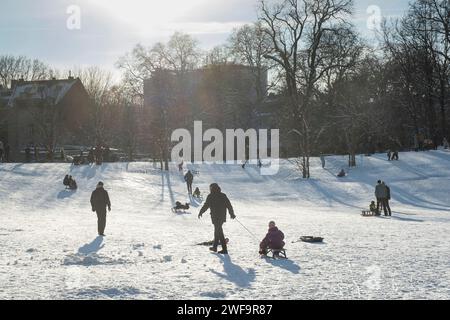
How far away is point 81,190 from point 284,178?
15766mm

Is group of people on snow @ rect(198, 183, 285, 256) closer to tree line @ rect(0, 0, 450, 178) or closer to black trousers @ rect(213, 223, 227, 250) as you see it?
black trousers @ rect(213, 223, 227, 250)

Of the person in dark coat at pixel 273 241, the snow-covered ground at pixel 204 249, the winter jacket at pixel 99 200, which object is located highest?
the winter jacket at pixel 99 200

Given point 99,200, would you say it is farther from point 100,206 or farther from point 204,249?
point 204,249

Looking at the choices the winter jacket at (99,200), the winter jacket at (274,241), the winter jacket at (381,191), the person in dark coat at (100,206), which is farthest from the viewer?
the winter jacket at (381,191)

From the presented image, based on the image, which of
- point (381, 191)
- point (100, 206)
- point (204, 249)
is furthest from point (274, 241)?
point (381, 191)

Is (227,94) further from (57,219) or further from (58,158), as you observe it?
(57,219)

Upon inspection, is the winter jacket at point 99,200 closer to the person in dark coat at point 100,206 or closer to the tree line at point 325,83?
the person in dark coat at point 100,206

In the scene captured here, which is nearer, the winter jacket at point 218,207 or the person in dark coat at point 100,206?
the winter jacket at point 218,207

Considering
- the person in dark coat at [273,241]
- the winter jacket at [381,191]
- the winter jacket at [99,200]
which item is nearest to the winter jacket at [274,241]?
the person in dark coat at [273,241]

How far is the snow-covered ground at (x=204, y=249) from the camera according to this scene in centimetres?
926

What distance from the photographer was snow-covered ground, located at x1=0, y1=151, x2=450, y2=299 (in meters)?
9.26

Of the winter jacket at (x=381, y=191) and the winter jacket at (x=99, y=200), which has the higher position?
the winter jacket at (x=99, y=200)

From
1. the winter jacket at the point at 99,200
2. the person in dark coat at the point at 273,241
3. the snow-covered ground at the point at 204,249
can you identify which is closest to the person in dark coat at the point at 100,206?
the winter jacket at the point at 99,200

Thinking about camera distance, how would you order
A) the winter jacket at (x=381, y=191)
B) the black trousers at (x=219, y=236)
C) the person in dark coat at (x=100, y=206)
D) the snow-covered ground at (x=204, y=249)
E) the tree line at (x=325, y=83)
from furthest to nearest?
the tree line at (x=325, y=83), the winter jacket at (x=381, y=191), the person in dark coat at (x=100, y=206), the black trousers at (x=219, y=236), the snow-covered ground at (x=204, y=249)
